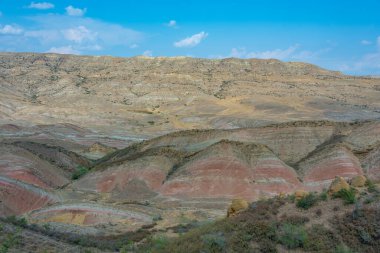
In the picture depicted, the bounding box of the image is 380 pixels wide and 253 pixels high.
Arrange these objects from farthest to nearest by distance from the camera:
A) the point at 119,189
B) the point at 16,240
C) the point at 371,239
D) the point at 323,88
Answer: the point at 323,88 < the point at 119,189 < the point at 16,240 < the point at 371,239

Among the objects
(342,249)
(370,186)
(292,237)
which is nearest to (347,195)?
(370,186)

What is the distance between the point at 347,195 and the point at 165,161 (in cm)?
3646

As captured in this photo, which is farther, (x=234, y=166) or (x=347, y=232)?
(x=234, y=166)

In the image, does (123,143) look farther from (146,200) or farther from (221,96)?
(221,96)

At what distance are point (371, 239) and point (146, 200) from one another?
107 ft

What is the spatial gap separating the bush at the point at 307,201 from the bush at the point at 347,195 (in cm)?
75

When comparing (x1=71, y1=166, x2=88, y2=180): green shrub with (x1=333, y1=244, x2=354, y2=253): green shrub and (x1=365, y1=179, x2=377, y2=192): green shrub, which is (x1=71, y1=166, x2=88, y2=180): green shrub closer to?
(x1=365, y1=179, x2=377, y2=192): green shrub

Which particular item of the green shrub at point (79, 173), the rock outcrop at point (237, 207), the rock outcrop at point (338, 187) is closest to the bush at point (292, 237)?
the rock outcrop at point (338, 187)

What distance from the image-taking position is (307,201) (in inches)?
744

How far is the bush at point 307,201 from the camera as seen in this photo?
1883 cm

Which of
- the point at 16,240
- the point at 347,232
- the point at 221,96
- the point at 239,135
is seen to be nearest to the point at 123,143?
the point at 239,135

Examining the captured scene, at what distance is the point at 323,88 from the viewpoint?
159 m

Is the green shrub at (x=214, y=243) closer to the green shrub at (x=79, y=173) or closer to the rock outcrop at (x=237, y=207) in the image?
the rock outcrop at (x=237, y=207)

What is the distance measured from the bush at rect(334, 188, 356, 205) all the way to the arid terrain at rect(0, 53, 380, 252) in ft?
1.04
